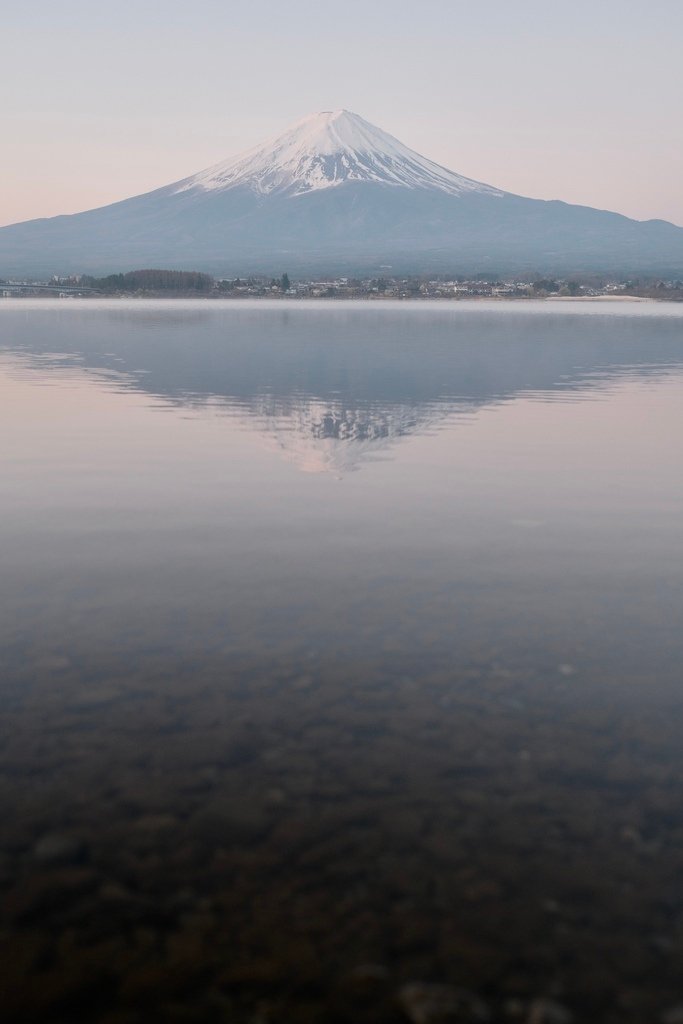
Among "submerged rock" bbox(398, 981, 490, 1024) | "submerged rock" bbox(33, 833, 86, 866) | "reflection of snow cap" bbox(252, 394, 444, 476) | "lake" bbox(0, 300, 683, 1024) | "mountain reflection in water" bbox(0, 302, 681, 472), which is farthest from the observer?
"mountain reflection in water" bbox(0, 302, 681, 472)

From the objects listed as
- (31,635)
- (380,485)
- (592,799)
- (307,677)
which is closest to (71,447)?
(380,485)

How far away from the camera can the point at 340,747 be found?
308 inches

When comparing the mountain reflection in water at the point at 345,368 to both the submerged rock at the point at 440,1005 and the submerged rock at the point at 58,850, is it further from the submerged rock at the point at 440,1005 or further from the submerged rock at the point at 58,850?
the submerged rock at the point at 440,1005

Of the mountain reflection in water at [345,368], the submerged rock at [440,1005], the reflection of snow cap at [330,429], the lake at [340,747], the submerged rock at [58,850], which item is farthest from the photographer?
the mountain reflection in water at [345,368]

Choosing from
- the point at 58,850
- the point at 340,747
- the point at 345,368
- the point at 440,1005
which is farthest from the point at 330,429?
the point at 440,1005

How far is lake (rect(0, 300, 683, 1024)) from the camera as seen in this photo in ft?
18.0

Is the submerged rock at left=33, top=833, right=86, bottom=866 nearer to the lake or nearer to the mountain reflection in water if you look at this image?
the lake

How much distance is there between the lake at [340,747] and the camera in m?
5.50

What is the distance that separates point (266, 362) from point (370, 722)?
3673 centimetres

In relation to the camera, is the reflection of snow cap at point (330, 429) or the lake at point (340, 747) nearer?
the lake at point (340, 747)

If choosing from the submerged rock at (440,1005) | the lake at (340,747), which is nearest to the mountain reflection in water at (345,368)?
the lake at (340,747)

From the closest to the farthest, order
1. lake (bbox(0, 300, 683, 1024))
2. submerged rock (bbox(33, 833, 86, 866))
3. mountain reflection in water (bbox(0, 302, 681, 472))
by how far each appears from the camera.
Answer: lake (bbox(0, 300, 683, 1024)), submerged rock (bbox(33, 833, 86, 866)), mountain reflection in water (bbox(0, 302, 681, 472))

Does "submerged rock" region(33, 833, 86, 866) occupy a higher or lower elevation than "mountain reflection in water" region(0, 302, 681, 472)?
higher

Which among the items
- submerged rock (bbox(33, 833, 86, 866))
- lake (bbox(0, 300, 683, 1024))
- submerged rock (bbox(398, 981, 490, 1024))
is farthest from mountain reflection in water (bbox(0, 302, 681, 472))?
submerged rock (bbox(398, 981, 490, 1024))
